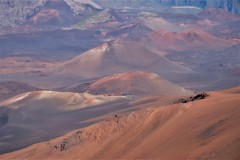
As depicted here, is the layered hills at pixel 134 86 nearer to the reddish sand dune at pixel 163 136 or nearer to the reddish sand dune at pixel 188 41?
the reddish sand dune at pixel 163 136

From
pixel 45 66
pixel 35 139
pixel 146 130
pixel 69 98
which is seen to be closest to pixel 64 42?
pixel 45 66

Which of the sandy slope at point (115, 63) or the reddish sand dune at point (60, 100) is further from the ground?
the reddish sand dune at point (60, 100)

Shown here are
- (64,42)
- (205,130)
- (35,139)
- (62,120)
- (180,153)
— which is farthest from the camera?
(64,42)

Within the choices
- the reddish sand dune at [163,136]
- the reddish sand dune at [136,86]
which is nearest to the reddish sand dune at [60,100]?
the reddish sand dune at [136,86]

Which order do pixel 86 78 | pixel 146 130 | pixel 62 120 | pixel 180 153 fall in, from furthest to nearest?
pixel 86 78 < pixel 62 120 < pixel 146 130 < pixel 180 153

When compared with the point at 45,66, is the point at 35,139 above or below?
above

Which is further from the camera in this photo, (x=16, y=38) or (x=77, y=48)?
(x=16, y=38)

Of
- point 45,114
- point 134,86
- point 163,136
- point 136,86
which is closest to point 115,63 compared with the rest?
point 134,86

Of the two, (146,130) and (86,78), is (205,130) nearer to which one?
(146,130)
